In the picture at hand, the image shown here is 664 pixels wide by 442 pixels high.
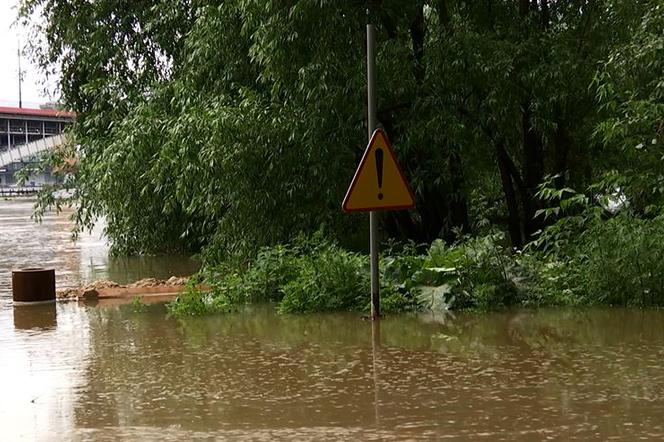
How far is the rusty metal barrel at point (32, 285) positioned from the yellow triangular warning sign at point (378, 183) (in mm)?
5608

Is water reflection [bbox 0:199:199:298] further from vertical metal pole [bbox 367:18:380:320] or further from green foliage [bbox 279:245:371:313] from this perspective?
vertical metal pole [bbox 367:18:380:320]

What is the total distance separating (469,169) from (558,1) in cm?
325

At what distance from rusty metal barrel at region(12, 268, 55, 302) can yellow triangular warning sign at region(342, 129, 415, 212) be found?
5608 mm

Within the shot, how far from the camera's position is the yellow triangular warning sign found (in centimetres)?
916

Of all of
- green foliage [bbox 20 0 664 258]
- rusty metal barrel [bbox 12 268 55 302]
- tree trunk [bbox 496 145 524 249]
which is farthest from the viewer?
tree trunk [bbox 496 145 524 249]

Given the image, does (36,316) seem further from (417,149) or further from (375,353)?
(417,149)

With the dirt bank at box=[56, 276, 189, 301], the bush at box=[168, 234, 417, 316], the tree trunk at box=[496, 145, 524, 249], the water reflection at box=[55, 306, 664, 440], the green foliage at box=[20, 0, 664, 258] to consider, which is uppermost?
the green foliage at box=[20, 0, 664, 258]

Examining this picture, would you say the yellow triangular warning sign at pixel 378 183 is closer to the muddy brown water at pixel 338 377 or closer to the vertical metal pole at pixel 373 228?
the vertical metal pole at pixel 373 228

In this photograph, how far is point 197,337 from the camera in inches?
360

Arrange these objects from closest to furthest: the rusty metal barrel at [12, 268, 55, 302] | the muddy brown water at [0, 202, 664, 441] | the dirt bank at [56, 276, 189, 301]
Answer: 1. the muddy brown water at [0, 202, 664, 441]
2. the rusty metal barrel at [12, 268, 55, 302]
3. the dirt bank at [56, 276, 189, 301]

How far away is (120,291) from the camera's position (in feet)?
46.4

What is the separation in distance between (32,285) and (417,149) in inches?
239

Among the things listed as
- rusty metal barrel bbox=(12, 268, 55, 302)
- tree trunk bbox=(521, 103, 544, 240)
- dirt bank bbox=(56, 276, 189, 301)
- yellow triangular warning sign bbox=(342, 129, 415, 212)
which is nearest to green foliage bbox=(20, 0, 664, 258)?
tree trunk bbox=(521, 103, 544, 240)

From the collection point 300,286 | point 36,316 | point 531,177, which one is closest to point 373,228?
point 300,286
